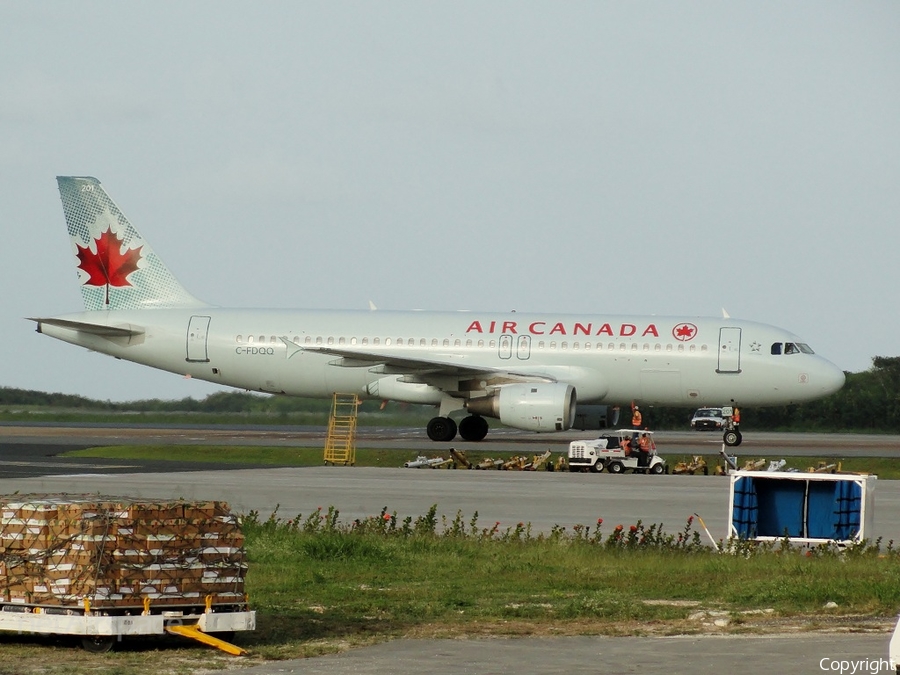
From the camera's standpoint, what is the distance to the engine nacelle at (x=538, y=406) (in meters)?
35.8

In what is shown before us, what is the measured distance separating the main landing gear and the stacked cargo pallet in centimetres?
2888

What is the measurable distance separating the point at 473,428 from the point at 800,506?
22.8m

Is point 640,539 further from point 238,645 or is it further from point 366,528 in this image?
point 238,645

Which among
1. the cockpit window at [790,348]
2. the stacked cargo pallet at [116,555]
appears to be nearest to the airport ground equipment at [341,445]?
the cockpit window at [790,348]

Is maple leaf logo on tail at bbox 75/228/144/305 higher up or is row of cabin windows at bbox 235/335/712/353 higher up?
maple leaf logo on tail at bbox 75/228/144/305

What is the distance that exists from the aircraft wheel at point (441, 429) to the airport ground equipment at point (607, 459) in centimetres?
749

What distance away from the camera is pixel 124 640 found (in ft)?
35.8

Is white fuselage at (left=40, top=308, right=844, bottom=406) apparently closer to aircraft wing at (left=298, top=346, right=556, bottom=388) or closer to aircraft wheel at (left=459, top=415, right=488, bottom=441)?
aircraft wing at (left=298, top=346, right=556, bottom=388)

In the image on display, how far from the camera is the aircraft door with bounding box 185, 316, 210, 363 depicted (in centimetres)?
4175

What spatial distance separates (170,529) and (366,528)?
330 inches

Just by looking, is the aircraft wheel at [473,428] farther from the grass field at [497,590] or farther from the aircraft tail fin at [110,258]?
the grass field at [497,590]

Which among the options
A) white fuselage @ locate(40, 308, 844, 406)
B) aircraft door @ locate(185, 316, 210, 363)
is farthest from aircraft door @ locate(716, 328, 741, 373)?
aircraft door @ locate(185, 316, 210, 363)

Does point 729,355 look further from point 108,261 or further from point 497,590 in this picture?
point 497,590

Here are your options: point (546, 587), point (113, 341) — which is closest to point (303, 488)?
point (546, 587)
